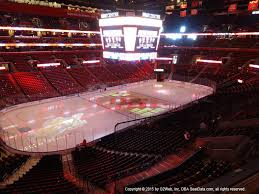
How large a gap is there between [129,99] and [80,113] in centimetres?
684

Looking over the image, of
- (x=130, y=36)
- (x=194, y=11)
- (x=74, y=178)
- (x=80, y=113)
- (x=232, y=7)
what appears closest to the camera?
(x=74, y=178)

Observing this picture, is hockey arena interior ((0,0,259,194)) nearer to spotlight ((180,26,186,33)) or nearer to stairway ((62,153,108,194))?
stairway ((62,153,108,194))

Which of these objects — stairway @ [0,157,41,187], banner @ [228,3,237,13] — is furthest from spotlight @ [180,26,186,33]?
stairway @ [0,157,41,187]

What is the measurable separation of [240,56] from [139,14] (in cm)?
2514

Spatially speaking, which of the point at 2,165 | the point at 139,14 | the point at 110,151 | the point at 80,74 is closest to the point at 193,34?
the point at 80,74

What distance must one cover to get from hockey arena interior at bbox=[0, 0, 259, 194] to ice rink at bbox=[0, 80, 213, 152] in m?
0.14

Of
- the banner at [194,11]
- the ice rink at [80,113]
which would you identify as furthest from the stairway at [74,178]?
the banner at [194,11]

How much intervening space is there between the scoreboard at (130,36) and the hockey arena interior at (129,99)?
0.09 m

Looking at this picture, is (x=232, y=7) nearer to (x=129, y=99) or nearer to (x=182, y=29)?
(x=182, y=29)

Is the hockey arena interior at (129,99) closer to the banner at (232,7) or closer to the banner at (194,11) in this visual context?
the banner at (232,7)

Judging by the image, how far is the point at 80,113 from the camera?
20.2 m

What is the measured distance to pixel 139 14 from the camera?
15.5 metres

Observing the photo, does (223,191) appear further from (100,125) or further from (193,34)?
(193,34)

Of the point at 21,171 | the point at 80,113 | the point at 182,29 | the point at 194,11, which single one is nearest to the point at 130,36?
the point at 80,113
